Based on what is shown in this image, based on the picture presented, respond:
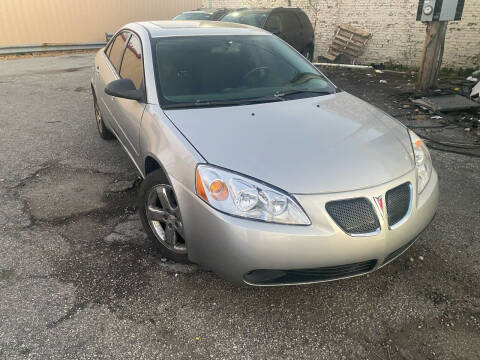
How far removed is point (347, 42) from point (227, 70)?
32.9 feet

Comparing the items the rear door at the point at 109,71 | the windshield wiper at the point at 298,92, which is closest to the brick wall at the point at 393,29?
the windshield wiper at the point at 298,92

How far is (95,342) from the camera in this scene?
1.98 metres

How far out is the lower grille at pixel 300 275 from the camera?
1979mm

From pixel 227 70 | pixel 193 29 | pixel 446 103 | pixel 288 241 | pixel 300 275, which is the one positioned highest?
pixel 193 29

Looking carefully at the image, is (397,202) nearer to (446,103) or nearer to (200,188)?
(200,188)

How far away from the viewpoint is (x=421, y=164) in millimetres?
2438

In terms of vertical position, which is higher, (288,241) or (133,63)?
(133,63)

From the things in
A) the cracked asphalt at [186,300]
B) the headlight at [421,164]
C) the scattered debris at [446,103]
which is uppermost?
the headlight at [421,164]

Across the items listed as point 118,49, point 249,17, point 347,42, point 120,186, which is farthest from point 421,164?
point 347,42

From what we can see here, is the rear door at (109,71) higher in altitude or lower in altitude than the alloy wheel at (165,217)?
higher

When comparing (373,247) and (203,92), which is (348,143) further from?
(203,92)

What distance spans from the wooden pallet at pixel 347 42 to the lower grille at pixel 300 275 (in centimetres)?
1093

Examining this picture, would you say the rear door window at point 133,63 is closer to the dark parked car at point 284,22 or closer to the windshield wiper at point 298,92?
the windshield wiper at point 298,92

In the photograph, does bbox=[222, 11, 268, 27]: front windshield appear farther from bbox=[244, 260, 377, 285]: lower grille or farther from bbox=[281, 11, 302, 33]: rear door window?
bbox=[244, 260, 377, 285]: lower grille
